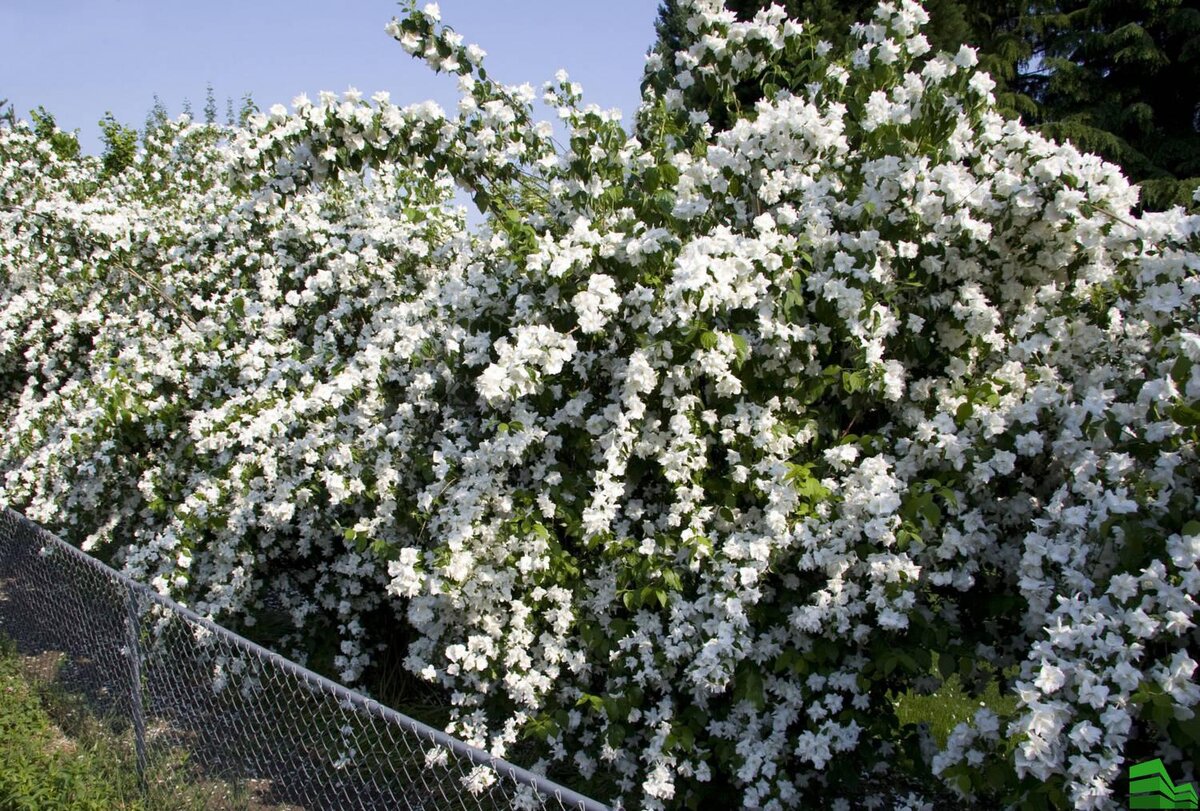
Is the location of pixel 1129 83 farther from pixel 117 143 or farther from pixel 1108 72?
pixel 117 143

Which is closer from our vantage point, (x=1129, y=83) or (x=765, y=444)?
(x=765, y=444)

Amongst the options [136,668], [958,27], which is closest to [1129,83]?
[958,27]

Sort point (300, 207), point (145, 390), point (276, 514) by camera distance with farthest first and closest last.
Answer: point (300, 207), point (145, 390), point (276, 514)

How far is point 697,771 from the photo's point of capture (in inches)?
129

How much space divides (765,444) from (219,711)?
3402 mm

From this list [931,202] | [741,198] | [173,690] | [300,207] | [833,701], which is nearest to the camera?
[833,701]

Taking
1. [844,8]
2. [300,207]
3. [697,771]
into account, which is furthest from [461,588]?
[844,8]

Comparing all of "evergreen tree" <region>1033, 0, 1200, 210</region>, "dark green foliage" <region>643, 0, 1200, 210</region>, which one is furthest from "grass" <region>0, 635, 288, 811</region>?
"evergreen tree" <region>1033, 0, 1200, 210</region>

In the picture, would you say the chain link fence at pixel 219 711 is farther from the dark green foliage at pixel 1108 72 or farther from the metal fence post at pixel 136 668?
the dark green foliage at pixel 1108 72

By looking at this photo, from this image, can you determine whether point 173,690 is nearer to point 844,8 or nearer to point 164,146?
point 164,146

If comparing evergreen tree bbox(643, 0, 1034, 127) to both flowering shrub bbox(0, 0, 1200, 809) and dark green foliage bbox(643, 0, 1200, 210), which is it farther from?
flowering shrub bbox(0, 0, 1200, 809)

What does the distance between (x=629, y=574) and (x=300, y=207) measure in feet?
12.8

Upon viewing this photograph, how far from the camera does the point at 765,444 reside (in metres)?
3.41

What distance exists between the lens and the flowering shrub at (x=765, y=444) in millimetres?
2691
